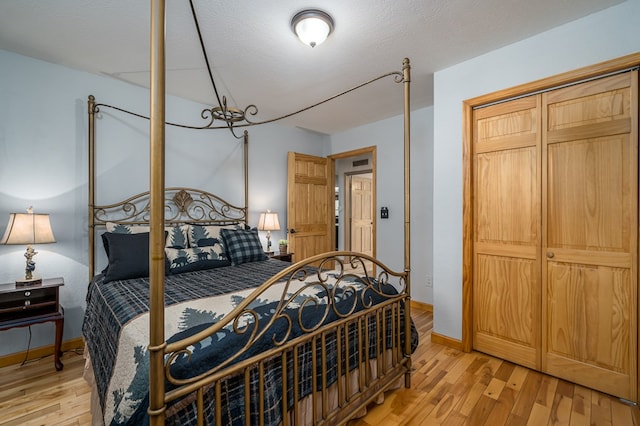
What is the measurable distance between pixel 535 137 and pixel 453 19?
42.9 inches

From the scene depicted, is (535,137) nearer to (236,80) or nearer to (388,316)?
(388,316)

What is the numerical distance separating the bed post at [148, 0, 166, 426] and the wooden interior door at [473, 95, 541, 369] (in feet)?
8.28

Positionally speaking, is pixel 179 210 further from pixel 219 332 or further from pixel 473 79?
pixel 473 79

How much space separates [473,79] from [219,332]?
2756mm

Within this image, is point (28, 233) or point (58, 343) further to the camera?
point (58, 343)

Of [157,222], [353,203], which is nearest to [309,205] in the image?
[353,203]

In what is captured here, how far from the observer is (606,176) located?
1989 mm

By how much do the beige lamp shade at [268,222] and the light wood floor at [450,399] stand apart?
85.1 inches

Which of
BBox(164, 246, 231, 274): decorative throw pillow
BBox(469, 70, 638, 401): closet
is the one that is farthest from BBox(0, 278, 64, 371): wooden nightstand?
BBox(469, 70, 638, 401): closet

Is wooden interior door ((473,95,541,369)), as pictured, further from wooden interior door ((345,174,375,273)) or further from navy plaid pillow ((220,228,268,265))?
wooden interior door ((345,174,375,273))

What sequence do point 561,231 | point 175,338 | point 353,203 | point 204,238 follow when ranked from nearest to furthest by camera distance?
point 175,338
point 561,231
point 204,238
point 353,203

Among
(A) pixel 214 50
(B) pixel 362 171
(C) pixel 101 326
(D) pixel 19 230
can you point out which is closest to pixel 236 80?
(A) pixel 214 50

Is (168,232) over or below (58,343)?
over

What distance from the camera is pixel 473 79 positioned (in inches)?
100
